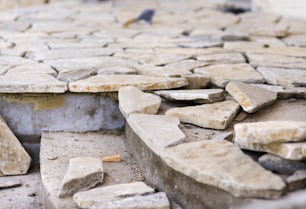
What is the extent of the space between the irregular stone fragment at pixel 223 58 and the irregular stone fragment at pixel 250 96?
0.73m

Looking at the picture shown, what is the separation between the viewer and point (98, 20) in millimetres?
5062

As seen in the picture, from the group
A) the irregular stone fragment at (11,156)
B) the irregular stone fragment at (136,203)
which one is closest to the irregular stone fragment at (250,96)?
the irregular stone fragment at (136,203)

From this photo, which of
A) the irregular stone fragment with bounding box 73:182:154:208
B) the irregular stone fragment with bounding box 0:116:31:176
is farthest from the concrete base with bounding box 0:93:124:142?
the irregular stone fragment with bounding box 73:182:154:208

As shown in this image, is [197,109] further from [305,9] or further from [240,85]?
[305,9]

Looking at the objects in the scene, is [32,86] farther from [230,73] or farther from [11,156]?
[230,73]

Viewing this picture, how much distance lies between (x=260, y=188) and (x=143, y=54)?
1.96 metres

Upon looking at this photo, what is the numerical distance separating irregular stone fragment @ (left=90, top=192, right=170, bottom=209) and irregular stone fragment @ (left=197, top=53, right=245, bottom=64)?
1.50 m

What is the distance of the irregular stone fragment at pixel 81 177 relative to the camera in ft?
6.11

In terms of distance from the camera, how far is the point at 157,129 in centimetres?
204

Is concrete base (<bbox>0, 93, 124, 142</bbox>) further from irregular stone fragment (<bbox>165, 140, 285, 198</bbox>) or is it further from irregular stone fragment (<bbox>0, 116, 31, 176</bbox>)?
irregular stone fragment (<bbox>165, 140, 285, 198</bbox>)

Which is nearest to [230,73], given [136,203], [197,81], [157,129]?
[197,81]

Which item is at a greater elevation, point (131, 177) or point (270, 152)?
point (270, 152)

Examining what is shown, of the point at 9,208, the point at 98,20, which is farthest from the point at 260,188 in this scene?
the point at 98,20

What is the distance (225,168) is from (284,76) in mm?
1147
